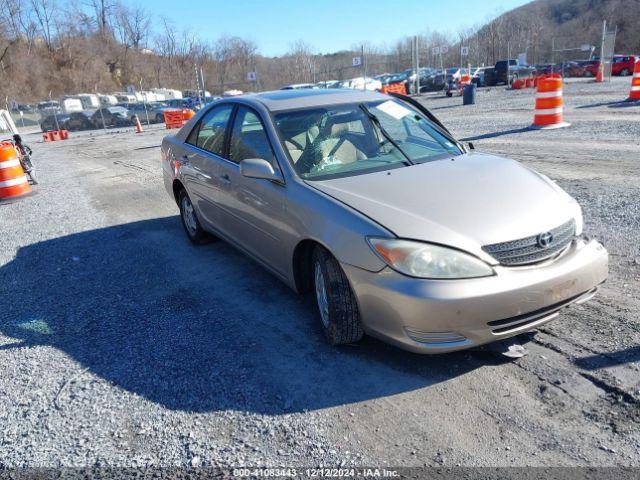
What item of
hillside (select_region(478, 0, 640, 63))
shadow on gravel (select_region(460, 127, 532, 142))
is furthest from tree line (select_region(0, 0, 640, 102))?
shadow on gravel (select_region(460, 127, 532, 142))

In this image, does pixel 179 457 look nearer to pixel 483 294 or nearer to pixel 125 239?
pixel 483 294

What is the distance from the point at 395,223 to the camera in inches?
112

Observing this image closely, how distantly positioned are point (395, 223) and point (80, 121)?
34.9 m

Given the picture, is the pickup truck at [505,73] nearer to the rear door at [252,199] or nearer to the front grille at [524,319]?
A: the rear door at [252,199]

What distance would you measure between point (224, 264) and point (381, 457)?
123 inches

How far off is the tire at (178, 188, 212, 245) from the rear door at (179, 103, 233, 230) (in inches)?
10.3

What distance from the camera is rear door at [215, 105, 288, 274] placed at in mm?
3730

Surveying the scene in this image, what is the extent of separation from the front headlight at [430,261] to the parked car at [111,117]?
33.7 meters

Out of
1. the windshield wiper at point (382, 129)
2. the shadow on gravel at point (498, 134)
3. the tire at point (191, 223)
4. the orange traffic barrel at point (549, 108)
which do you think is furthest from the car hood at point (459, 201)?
the orange traffic barrel at point (549, 108)

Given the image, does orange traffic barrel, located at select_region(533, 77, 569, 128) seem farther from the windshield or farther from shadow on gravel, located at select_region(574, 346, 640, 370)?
shadow on gravel, located at select_region(574, 346, 640, 370)

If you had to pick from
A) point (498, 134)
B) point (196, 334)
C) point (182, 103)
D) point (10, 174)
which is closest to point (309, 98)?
point (196, 334)

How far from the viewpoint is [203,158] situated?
197 inches

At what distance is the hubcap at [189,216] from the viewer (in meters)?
5.70

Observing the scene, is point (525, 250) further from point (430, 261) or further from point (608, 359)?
point (608, 359)
